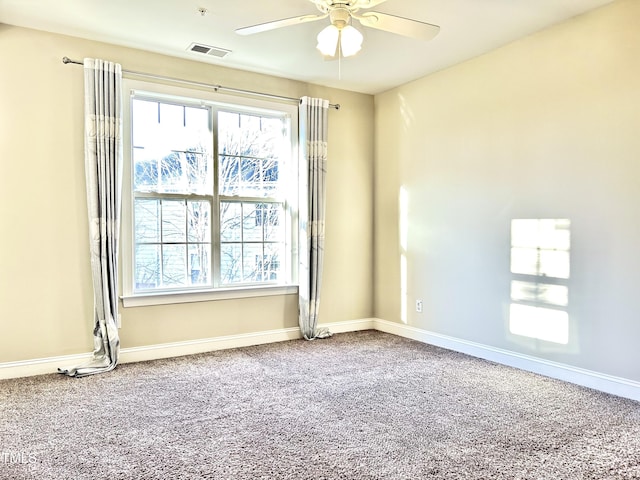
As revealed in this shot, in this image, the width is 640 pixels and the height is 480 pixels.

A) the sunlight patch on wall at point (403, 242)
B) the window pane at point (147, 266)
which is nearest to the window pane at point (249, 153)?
the window pane at point (147, 266)

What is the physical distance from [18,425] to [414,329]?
342 centimetres

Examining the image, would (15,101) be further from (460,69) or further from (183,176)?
(460,69)

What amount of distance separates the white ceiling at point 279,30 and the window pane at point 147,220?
115 cm

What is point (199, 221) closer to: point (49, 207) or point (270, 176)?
point (270, 176)

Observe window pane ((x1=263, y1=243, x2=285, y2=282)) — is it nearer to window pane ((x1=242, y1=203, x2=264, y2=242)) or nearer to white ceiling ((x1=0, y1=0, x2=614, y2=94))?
window pane ((x1=242, y1=203, x2=264, y2=242))

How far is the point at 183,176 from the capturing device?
13.7 feet

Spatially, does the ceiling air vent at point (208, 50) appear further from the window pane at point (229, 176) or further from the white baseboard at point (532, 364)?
the white baseboard at point (532, 364)

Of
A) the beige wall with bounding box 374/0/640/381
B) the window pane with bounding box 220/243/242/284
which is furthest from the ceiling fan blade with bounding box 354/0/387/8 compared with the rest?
the window pane with bounding box 220/243/242/284

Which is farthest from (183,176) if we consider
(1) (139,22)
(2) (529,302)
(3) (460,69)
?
(2) (529,302)

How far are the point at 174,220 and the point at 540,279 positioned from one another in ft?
10.2

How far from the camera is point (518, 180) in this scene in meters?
3.71

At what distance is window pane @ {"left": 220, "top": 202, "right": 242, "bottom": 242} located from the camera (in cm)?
436

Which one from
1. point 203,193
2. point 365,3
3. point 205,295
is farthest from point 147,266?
point 365,3

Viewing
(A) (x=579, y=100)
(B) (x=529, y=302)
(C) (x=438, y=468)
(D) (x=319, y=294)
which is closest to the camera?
(C) (x=438, y=468)
